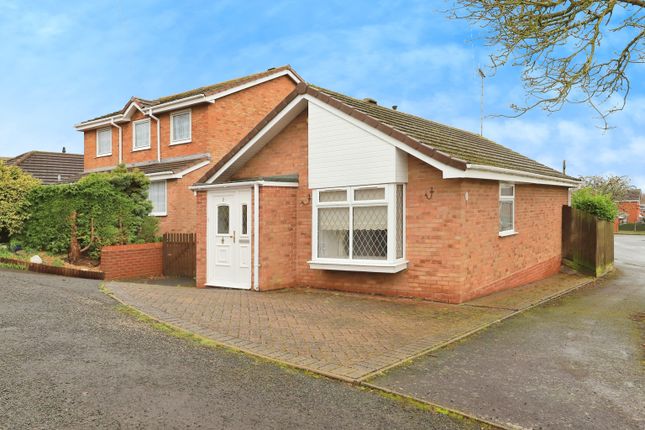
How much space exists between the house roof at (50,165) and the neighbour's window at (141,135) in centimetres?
871

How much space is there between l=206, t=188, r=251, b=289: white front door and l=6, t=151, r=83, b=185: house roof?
2129 cm

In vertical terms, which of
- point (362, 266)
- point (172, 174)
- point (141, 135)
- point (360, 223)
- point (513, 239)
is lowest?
point (362, 266)

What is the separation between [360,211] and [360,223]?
0.26 metres

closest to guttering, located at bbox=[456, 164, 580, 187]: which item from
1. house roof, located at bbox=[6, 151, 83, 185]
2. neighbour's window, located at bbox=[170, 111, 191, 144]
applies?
neighbour's window, located at bbox=[170, 111, 191, 144]

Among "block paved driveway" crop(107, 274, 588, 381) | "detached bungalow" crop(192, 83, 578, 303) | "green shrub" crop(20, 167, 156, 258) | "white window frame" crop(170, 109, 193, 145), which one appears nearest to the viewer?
"block paved driveway" crop(107, 274, 588, 381)

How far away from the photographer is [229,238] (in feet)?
38.9

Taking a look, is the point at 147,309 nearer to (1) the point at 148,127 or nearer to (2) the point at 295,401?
(2) the point at 295,401

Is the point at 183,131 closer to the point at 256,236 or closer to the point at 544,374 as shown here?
→ the point at 256,236

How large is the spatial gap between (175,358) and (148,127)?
62.1 ft

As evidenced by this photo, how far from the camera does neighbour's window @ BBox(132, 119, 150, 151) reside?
22.7 meters

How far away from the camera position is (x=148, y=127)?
22.6 meters

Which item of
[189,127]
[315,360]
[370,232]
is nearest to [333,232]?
[370,232]

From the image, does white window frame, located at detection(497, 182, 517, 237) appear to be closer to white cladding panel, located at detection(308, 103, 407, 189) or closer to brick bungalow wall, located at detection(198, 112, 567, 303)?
brick bungalow wall, located at detection(198, 112, 567, 303)

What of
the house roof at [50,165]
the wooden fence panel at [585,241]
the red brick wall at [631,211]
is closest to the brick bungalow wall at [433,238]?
the wooden fence panel at [585,241]
